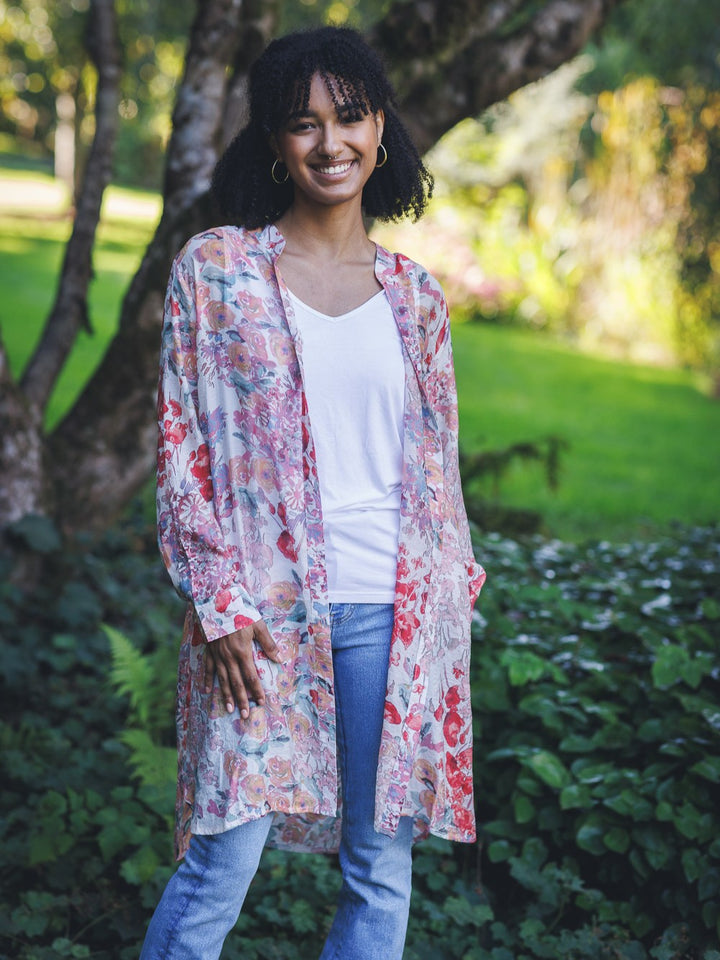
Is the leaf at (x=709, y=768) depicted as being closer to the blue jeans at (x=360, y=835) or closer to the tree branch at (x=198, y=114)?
the blue jeans at (x=360, y=835)

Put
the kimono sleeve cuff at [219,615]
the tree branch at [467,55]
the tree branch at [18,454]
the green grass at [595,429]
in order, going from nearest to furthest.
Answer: the kimono sleeve cuff at [219,615] → the tree branch at [18,454] → the tree branch at [467,55] → the green grass at [595,429]

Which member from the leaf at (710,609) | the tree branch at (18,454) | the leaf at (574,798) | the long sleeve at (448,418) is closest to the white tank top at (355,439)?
the long sleeve at (448,418)

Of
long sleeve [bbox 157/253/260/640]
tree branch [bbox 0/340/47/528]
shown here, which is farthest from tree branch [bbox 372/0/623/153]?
long sleeve [bbox 157/253/260/640]

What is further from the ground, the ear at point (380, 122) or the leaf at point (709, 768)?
the ear at point (380, 122)

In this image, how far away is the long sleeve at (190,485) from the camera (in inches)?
72.1

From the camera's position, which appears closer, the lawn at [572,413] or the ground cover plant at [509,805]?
the ground cover plant at [509,805]

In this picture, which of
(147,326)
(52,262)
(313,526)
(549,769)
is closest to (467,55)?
(147,326)

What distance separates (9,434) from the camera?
4008 millimetres

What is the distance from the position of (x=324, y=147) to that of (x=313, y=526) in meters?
0.74

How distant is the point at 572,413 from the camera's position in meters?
10.0

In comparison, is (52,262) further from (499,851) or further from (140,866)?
(499,851)

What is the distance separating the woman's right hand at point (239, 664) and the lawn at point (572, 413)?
350cm

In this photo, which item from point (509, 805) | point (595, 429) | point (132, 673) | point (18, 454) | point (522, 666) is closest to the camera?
point (509, 805)

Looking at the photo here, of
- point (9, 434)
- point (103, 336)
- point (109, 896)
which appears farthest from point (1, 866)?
point (103, 336)
